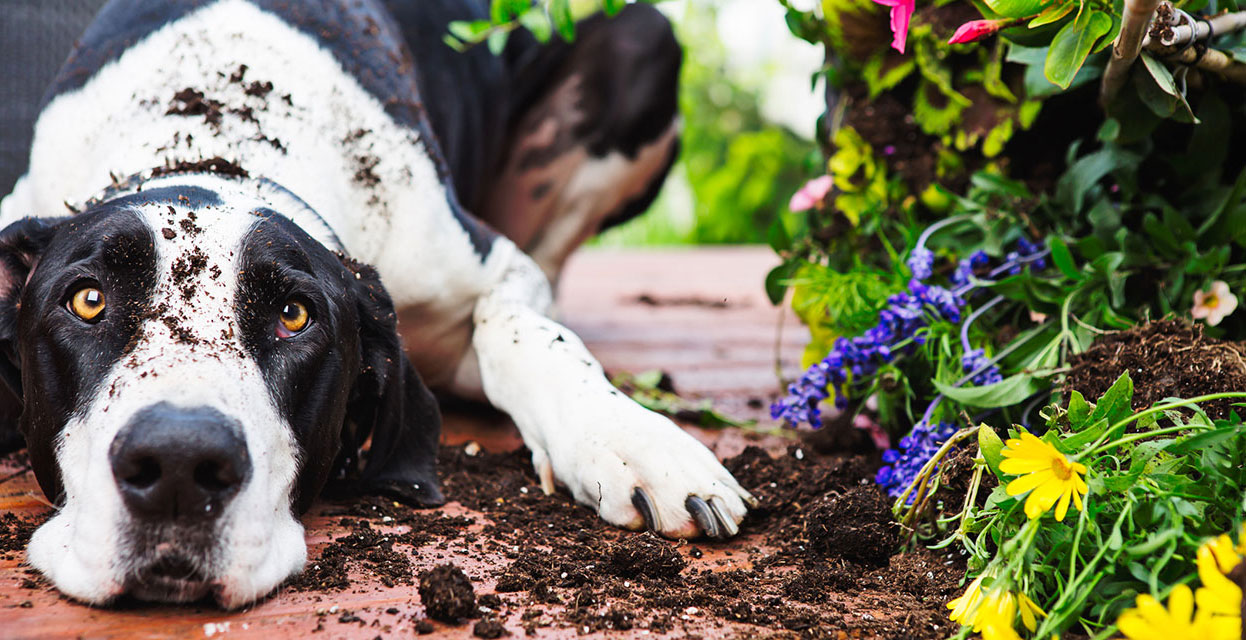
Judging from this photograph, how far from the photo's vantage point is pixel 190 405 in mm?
1316

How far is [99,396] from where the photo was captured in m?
1.42

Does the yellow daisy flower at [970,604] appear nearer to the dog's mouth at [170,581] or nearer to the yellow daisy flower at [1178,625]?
the yellow daisy flower at [1178,625]

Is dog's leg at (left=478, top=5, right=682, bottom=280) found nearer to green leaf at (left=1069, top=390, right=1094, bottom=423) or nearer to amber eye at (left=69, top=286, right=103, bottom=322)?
amber eye at (left=69, top=286, right=103, bottom=322)

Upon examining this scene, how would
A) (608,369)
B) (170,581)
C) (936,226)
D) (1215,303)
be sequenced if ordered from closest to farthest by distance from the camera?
(170,581) → (1215,303) → (936,226) → (608,369)

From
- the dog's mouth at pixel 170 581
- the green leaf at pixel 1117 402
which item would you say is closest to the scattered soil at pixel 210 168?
the dog's mouth at pixel 170 581

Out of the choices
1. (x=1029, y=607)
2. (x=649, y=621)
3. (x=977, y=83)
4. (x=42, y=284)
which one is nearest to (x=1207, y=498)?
(x=1029, y=607)

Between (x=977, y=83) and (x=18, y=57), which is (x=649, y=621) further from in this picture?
(x=18, y=57)

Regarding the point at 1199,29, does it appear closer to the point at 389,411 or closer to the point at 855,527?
the point at 855,527

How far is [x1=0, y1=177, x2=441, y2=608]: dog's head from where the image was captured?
51.3 inches

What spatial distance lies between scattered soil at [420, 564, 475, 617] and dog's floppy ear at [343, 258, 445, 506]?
534 millimetres

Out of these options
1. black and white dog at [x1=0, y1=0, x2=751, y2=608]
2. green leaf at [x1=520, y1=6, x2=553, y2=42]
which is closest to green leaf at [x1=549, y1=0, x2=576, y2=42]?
green leaf at [x1=520, y1=6, x2=553, y2=42]

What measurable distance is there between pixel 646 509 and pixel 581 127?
2.17 metres

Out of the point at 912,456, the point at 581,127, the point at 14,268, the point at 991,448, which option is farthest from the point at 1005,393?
the point at 581,127

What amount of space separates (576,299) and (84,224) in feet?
11.9
